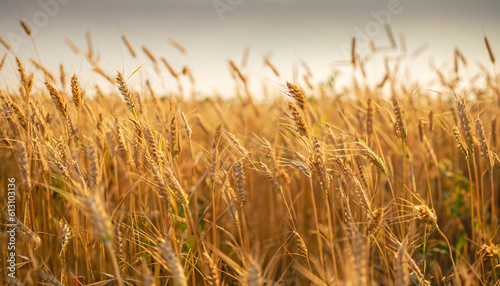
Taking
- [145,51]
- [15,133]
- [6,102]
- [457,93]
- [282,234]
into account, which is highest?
[145,51]

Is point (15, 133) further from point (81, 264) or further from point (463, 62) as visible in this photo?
point (463, 62)

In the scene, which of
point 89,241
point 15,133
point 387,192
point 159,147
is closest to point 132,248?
point 89,241

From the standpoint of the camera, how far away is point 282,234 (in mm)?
1906

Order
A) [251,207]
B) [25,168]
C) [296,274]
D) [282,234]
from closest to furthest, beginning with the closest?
[25,168]
[296,274]
[282,234]
[251,207]

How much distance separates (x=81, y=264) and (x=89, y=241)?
10 cm

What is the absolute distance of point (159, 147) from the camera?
1182 millimetres

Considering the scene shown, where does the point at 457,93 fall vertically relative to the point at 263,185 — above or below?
above

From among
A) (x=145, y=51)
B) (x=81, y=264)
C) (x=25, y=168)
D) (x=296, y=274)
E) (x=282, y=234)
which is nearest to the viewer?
(x=25, y=168)

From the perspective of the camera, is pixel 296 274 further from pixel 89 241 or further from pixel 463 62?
pixel 463 62

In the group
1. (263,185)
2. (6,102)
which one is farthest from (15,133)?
(263,185)

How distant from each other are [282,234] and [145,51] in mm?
1691

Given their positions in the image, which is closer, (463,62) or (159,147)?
(159,147)

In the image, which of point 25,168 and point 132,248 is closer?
point 25,168

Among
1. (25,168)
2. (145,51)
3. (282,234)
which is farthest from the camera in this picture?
(145,51)
